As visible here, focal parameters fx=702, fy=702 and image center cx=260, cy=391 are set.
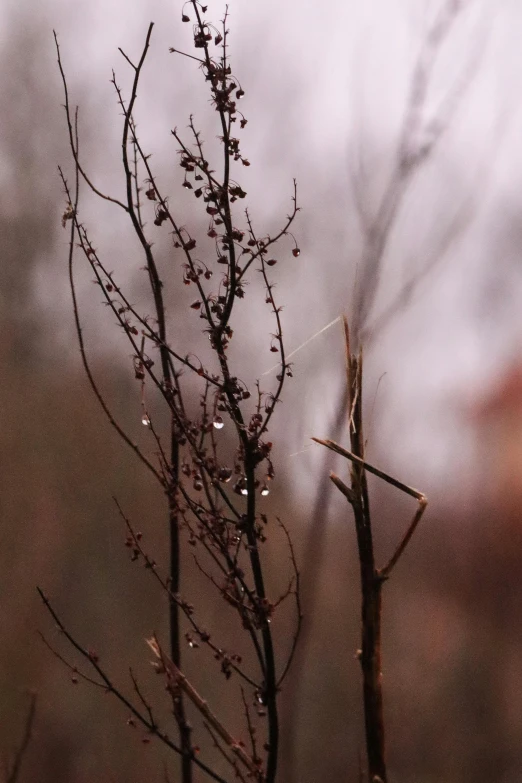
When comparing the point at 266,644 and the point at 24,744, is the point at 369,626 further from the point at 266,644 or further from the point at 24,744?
the point at 24,744

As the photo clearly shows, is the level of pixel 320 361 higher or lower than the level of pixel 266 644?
higher

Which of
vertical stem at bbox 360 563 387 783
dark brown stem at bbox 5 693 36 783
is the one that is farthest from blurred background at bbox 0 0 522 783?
vertical stem at bbox 360 563 387 783

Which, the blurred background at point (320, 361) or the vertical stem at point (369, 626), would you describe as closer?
the vertical stem at point (369, 626)

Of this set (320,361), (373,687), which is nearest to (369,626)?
(373,687)

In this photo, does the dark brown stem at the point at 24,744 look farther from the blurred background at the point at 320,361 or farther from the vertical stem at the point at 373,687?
the vertical stem at the point at 373,687

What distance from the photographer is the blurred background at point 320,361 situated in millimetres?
919

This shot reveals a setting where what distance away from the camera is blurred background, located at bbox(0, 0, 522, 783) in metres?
0.92

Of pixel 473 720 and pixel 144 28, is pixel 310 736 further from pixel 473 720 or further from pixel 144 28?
pixel 144 28

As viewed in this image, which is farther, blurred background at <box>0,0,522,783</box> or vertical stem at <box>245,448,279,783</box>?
blurred background at <box>0,0,522,783</box>

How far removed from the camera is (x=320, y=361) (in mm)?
1014

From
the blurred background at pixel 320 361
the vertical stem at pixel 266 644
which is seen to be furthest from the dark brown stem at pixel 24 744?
the vertical stem at pixel 266 644

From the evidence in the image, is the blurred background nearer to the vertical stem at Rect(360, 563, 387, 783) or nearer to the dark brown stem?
the dark brown stem

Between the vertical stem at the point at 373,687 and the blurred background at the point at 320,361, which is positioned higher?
the blurred background at the point at 320,361

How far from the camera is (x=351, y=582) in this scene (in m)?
0.96
